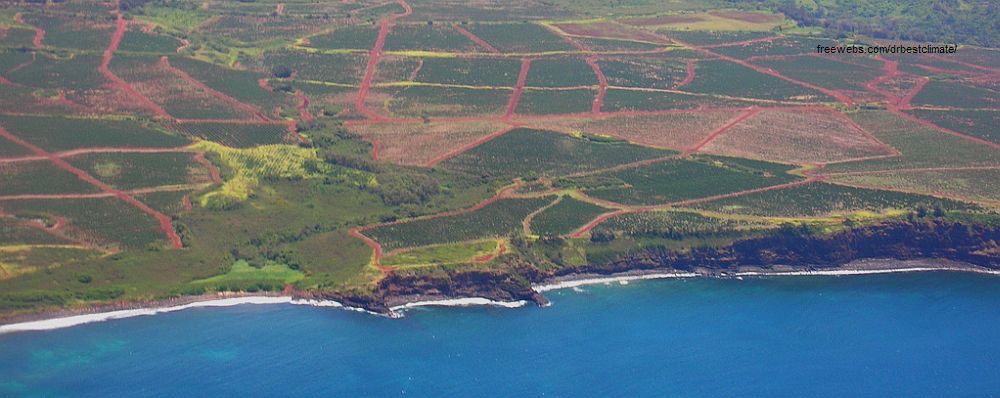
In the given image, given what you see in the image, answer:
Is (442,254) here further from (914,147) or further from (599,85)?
(914,147)

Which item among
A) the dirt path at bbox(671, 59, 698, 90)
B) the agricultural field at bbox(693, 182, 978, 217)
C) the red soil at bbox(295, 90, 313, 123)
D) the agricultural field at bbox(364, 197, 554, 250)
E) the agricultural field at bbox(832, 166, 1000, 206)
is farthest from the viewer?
the dirt path at bbox(671, 59, 698, 90)

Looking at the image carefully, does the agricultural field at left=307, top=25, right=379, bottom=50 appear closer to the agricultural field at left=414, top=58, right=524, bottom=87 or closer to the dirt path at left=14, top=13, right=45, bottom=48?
the agricultural field at left=414, top=58, right=524, bottom=87

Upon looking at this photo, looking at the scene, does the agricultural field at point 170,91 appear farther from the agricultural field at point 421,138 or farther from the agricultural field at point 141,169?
the agricultural field at point 421,138

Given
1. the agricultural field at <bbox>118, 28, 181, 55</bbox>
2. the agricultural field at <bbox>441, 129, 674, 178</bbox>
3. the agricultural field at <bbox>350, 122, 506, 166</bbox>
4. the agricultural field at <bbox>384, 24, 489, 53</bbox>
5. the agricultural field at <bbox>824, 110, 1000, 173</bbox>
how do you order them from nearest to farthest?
the agricultural field at <bbox>441, 129, 674, 178</bbox>, the agricultural field at <bbox>350, 122, 506, 166</bbox>, the agricultural field at <bbox>824, 110, 1000, 173</bbox>, the agricultural field at <bbox>118, 28, 181, 55</bbox>, the agricultural field at <bbox>384, 24, 489, 53</bbox>

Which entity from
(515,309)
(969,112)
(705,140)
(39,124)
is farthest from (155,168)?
(969,112)

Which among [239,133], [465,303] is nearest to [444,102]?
[239,133]

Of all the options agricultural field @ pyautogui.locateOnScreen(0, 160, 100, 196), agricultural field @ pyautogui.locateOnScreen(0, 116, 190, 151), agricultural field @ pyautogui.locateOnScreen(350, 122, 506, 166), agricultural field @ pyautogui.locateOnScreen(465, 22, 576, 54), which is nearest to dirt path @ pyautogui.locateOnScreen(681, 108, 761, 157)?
agricultural field @ pyautogui.locateOnScreen(350, 122, 506, 166)
